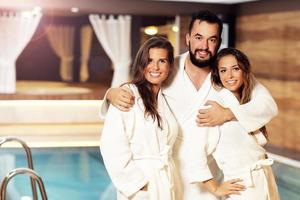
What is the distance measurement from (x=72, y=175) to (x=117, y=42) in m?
3.89

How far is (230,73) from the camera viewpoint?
184 cm

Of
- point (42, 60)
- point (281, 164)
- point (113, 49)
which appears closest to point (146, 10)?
point (113, 49)

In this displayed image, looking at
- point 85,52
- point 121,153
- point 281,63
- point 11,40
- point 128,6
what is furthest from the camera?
point 85,52

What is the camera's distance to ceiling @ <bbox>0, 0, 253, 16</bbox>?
7.96 m

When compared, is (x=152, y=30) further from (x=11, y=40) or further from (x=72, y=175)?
(x=72, y=175)

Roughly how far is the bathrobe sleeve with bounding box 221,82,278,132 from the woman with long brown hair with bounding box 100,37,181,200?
0.81 ft

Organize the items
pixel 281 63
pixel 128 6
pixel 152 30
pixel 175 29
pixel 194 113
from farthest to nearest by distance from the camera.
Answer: pixel 152 30
pixel 175 29
pixel 128 6
pixel 281 63
pixel 194 113

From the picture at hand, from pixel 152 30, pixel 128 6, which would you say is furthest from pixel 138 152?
pixel 152 30

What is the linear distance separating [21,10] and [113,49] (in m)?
1.74

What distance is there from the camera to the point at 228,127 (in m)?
1.87

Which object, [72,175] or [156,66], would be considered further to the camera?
[72,175]

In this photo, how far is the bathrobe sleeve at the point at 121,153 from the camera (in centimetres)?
183

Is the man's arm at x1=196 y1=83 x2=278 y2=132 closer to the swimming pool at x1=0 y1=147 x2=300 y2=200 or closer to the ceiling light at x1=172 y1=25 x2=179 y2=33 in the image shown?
the swimming pool at x1=0 y1=147 x2=300 y2=200

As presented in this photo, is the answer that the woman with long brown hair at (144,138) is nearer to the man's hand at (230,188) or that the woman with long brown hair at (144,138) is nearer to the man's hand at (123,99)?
the man's hand at (123,99)
